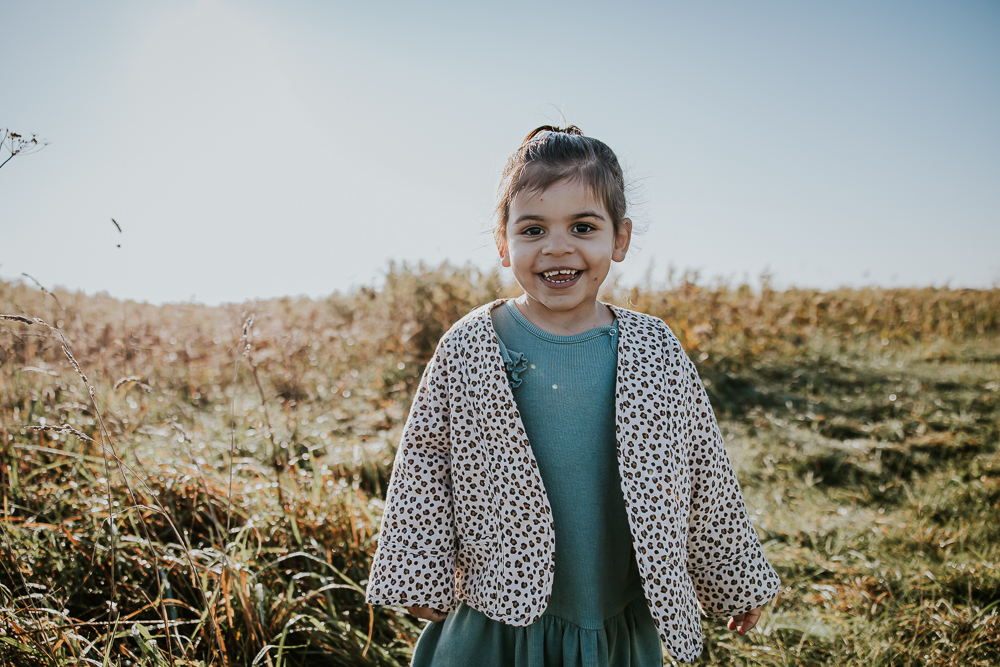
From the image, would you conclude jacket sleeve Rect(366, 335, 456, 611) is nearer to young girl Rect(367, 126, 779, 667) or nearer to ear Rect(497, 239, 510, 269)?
young girl Rect(367, 126, 779, 667)

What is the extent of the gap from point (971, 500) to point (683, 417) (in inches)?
124

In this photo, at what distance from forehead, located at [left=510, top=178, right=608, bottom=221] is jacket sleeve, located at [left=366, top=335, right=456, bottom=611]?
47cm

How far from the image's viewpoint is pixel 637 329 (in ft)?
5.08

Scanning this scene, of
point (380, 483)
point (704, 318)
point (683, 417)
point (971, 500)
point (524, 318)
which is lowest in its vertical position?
point (971, 500)

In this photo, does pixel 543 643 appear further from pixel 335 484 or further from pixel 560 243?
pixel 335 484

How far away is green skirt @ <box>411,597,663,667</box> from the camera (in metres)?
1.46

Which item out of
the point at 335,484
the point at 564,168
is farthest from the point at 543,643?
the point at 335,484

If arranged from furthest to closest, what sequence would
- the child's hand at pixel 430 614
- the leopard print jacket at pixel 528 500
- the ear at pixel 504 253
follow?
the ear at pixel 504 253, the child's hand at pixel 430 614, the leopard print jacket at pixel 528 500

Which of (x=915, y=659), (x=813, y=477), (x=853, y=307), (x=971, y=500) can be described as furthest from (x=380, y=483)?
(x=853, y=307)

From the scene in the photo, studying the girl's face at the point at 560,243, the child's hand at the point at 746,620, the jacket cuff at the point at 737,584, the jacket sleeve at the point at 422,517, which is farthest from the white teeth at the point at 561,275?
the child's hand at the point at 746,620

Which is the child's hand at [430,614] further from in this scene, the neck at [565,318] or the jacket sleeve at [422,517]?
the neck at [565,318]

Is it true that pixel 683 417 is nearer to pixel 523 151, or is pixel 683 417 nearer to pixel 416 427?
pixel 416 427

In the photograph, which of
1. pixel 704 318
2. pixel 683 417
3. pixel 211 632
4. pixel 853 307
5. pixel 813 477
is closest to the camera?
pixel 683 417

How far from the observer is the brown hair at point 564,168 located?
145 centimetres
